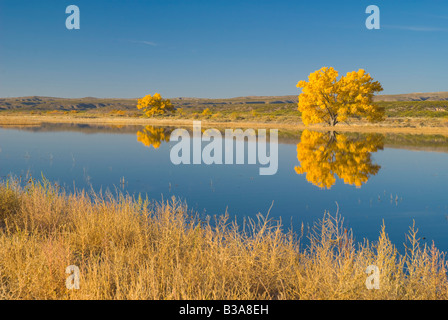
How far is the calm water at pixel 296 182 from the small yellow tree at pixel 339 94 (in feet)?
59.2

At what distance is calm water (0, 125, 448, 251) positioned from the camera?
8.50 m


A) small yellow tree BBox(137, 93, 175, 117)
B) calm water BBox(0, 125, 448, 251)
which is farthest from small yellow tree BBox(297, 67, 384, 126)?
small yellow tree BBox(137, 93, 175, 117)

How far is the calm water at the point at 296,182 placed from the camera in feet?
27.9

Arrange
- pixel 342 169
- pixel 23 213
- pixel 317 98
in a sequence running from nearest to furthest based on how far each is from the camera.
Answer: pixel 23 213 → pixel 342 169 → pixel 317 98

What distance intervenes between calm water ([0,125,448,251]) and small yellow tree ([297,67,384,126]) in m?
18.0

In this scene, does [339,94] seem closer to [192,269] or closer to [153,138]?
[153,138]

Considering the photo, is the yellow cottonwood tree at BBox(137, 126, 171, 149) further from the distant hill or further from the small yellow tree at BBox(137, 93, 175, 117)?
the distant hill

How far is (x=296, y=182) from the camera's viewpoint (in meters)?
12.5

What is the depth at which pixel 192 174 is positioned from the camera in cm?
1378

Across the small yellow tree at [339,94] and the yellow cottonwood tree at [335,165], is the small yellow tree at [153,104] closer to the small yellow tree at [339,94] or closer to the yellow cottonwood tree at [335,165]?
the small yellow tree at [339,94]

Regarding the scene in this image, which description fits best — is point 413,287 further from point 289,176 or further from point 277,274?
point 289,176
